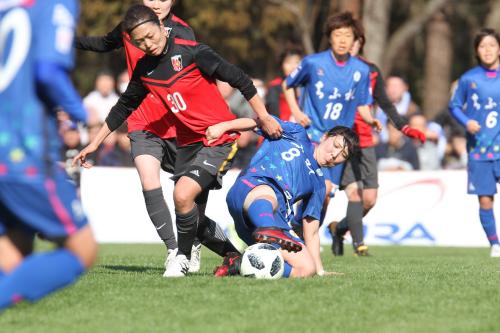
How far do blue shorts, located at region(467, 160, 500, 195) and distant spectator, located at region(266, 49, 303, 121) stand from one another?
2.78 metres

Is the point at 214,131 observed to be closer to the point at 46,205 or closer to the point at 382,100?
the point at 46,205

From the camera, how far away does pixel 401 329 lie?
6695mm

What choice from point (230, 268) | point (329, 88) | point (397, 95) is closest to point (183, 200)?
point (230, 268)

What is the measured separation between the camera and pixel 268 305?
7.38 m

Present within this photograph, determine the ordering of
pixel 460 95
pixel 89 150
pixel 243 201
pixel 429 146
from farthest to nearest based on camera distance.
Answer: pixel 429 146, pixel 460 95, pixel 243 201, pixel 89 150

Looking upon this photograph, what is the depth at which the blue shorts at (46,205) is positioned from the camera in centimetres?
574

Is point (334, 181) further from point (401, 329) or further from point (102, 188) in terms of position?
point (401, 329)

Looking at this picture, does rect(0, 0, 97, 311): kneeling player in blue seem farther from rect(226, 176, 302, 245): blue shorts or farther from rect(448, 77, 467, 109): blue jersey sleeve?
rect(448, 77, 467, 109): blue jersey sleeve

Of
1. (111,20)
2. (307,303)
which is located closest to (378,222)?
(307,303)

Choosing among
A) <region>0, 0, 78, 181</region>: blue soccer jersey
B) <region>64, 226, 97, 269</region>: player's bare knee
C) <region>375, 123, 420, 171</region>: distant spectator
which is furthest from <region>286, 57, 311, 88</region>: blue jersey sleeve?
<region>0, 0, 78, 181</region>: blue soccer jersey

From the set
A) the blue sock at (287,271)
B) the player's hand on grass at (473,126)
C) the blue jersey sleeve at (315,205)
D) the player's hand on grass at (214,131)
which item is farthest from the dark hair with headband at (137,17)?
the player's hand on grass at (473,126)

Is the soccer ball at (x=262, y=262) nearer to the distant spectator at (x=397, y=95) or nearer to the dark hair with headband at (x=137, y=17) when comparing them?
the dark hair with headband at (x=137, y=17)

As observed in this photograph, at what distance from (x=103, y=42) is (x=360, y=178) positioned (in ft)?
16.0

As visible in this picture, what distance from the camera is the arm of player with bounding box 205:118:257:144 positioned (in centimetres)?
877
